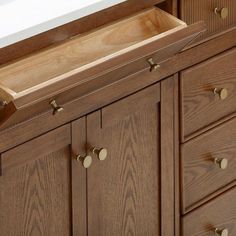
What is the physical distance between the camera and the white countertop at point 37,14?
5.63 ft

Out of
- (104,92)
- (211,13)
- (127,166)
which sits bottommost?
(127,166)

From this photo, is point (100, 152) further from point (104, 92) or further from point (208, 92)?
point (208, 92)

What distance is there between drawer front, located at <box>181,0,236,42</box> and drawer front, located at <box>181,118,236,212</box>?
0.78 ft

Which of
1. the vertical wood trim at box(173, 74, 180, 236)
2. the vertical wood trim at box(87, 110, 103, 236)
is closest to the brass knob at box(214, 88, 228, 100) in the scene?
the vertical wood trim at box(173, 74, 180, 236)

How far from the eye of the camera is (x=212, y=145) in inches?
87.4

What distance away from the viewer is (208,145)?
7.24ft

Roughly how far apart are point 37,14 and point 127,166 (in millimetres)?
417

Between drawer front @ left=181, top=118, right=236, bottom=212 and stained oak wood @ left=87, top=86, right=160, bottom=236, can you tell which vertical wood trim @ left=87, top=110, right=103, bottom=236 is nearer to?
stained oak wood @ left=87, top=86, right=160, bottom=236

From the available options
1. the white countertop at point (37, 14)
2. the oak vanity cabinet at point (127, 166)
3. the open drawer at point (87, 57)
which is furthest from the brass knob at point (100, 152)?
the white countertop at point (37, 14)

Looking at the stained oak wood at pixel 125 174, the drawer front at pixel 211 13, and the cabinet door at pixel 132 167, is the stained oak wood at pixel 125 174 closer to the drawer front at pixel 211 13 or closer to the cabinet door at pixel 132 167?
the cabinet door at pixel 132 167

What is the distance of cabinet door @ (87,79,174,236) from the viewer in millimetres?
1967

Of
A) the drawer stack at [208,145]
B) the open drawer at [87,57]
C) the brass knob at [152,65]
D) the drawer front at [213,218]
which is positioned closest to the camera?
the open drawer at [87,57]

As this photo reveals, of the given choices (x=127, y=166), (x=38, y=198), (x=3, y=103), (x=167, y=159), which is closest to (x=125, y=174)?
(x=127, y=166)

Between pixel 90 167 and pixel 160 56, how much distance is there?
26 cm
